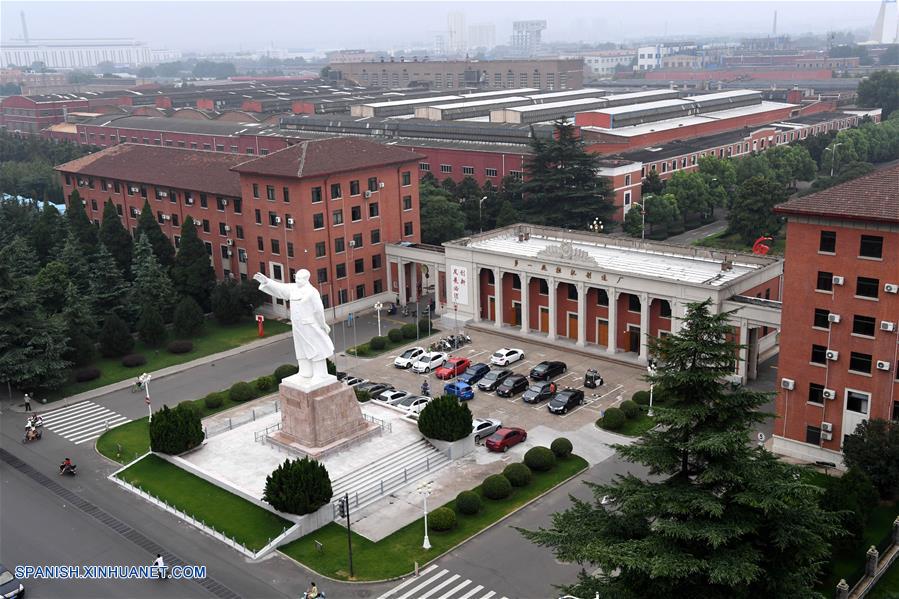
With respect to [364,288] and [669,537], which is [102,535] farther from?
[364,288]

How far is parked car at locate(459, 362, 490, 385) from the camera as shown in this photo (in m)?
53.4

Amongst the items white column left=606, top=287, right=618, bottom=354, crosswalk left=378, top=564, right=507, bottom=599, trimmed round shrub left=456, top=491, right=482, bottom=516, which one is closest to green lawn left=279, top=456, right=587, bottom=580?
trimmed round shrub left=456, top=491, right=482, bottom=516

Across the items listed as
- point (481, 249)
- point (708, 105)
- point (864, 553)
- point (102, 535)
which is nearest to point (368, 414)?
point (102, 535)

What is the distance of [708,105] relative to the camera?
141 m

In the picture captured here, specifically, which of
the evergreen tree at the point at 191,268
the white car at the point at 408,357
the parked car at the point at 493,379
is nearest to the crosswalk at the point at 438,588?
the parked car at the point at 493,379

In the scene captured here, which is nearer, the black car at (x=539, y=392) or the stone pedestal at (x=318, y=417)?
the stone pedestal at (x=318, y=417)

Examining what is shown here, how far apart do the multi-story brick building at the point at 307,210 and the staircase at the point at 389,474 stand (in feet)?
83.2

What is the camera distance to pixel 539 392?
165ft

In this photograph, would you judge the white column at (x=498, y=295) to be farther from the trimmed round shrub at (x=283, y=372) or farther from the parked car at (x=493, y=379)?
the trimmed round shrub at (x=283, y=372)

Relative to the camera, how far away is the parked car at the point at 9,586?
105ft

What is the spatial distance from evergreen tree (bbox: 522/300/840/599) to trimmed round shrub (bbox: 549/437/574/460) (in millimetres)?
18130

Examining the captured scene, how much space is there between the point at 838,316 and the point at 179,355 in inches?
1715

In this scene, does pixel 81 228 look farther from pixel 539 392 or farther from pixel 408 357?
pixel 539 392

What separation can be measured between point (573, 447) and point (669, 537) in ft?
69.8
